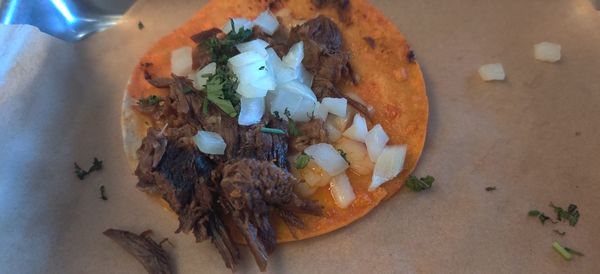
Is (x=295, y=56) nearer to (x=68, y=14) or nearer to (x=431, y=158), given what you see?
(x=431, y=158)

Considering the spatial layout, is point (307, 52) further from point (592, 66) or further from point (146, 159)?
point (592, 66)

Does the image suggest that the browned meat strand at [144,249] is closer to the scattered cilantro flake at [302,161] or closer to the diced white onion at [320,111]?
the scattered cilantro flake at [302,161]

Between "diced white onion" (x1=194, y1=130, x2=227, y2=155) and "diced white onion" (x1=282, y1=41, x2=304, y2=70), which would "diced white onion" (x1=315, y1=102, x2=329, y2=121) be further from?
"diced white onion" (x1=194, y1=130, x2=227, y2=155)

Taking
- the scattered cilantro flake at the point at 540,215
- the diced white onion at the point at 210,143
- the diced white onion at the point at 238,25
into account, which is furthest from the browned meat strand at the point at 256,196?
the scattered cilantro flake at the point at 540,215

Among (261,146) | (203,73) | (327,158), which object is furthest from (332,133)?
(203,73)

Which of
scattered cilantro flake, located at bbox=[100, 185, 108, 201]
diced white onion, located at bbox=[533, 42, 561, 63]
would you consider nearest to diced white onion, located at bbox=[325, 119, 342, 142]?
scattered cilantro flake, located at bbox=[100, 185, 108, 201]

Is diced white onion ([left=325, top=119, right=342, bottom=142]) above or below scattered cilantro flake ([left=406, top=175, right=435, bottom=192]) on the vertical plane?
above
